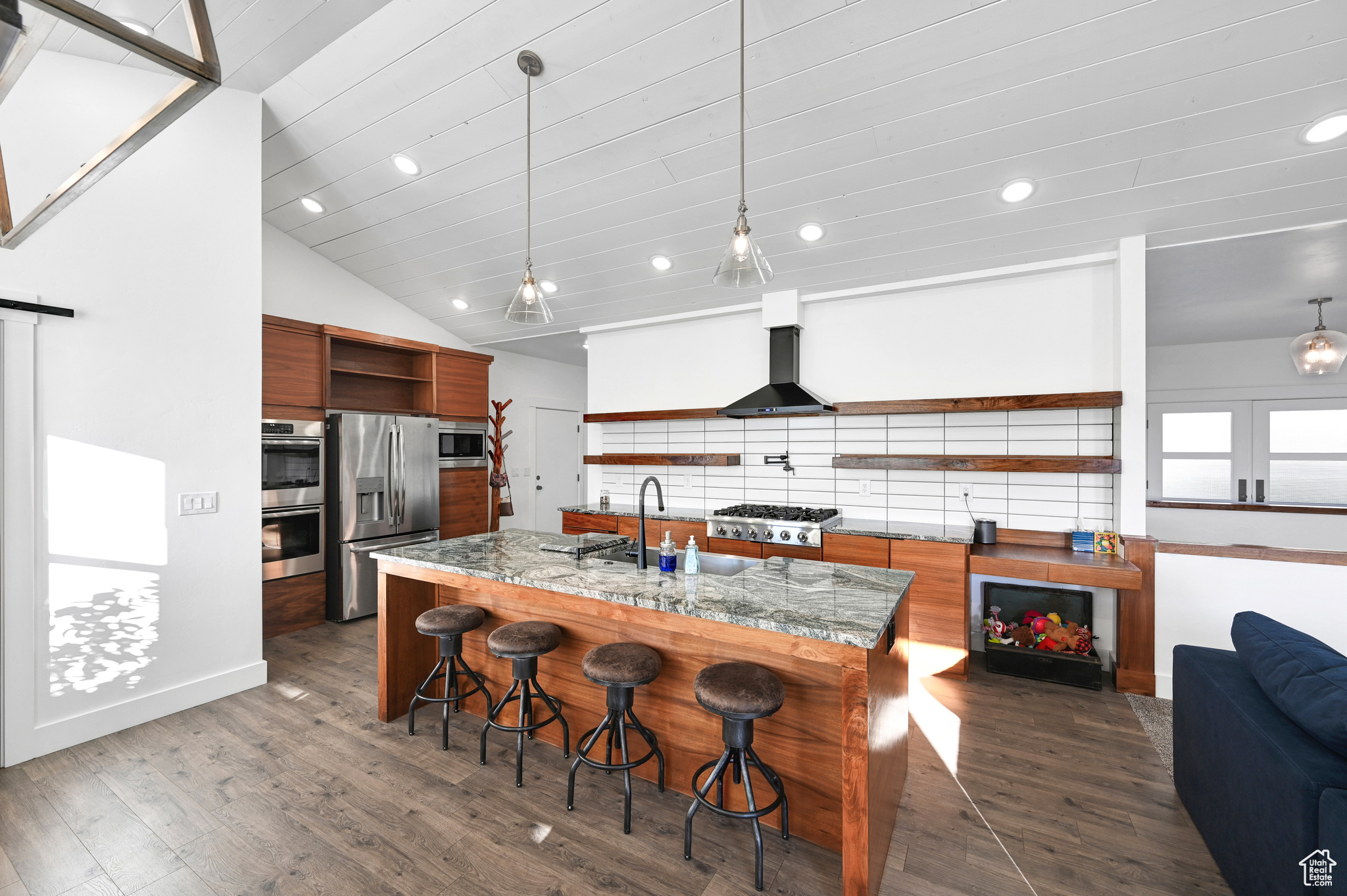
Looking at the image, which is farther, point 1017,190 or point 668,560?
point 1017,190

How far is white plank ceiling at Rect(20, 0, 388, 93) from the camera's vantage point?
2.51 m

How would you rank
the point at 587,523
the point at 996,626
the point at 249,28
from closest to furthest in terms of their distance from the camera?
the point at 249,28 < the point at 996,626 < the point at 587,523

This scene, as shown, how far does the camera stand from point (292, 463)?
415 centimetres

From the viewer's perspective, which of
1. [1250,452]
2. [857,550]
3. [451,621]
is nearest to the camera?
[451,621]

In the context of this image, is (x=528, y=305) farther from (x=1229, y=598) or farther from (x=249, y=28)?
(x=1229, y=598)

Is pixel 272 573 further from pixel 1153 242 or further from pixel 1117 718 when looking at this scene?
pixel 1153 242

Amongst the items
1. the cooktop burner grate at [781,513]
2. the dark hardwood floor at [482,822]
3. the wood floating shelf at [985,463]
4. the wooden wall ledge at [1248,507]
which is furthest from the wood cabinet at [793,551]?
the wooden wall ledge at [1248,507]

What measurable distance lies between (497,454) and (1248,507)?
7226mm

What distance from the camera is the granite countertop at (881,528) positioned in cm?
337

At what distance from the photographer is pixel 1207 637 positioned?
9.82 ft

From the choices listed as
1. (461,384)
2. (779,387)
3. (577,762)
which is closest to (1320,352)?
(779,387)

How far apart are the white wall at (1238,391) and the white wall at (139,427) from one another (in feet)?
23.7

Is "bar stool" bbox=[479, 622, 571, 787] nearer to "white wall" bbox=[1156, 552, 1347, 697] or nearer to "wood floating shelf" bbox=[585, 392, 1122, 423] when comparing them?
"wood floating shelf" bbox=[585, 392, 1122, 423]

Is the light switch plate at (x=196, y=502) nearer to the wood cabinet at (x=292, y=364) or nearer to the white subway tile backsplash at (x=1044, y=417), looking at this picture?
the wood cabinet at (x=292, y=364)
